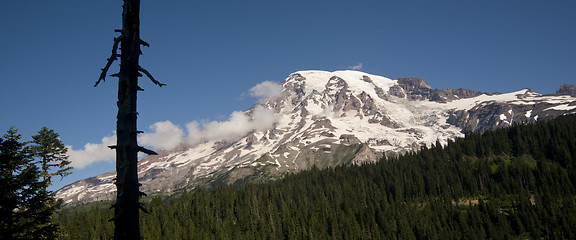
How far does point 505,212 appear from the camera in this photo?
173500 millimetres

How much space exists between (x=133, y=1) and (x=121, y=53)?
5.40 ft

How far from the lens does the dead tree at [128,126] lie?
10.8 metres

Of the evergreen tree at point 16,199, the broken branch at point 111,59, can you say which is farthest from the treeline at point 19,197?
the broken branch at point 111,59

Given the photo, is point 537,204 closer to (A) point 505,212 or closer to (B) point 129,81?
(A) point 505,212

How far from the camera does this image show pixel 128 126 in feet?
37.5

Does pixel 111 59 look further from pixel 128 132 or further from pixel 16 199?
pixel 16 199

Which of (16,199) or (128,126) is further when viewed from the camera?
(16,199)

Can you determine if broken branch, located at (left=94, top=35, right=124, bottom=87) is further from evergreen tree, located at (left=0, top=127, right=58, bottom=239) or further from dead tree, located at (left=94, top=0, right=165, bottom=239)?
evergreen tree, located at (left=0, top=127, right=58, bottom=239)

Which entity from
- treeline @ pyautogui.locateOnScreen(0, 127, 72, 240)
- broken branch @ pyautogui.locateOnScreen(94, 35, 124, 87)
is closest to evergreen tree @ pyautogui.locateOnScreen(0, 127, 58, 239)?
treeline @ pyautogui.locateOnScreen(0, 127, 72, 240)

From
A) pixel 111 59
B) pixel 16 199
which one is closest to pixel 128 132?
pixel 111 59

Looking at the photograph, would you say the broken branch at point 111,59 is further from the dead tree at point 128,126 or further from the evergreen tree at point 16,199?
the evergreen tree at point 16,199

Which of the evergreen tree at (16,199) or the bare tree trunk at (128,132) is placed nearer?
the bare tree trunk at (128,132)

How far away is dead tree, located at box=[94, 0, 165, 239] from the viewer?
1081 cm

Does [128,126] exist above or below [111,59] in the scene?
below
